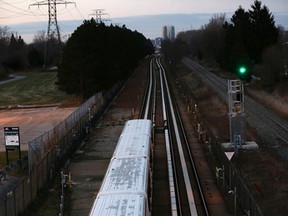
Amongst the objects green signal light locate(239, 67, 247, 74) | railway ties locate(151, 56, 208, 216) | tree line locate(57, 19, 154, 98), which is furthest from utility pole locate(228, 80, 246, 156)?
tree line locate(57, 19, 154, 98)

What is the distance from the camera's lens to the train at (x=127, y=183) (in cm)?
1493

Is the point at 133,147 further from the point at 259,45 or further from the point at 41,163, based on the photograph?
the point at 259,45

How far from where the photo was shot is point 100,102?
176 ft

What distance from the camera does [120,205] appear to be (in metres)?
15.1

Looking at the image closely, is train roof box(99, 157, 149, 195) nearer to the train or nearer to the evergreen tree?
the train

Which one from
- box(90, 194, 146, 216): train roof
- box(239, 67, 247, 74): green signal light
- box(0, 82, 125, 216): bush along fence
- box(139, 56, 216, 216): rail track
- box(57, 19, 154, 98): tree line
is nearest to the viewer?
box(90, 194, 146, 216): train roof

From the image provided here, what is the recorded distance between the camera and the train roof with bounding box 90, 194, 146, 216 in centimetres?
1447

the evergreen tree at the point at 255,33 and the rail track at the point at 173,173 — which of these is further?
the evergreen tree at the point at 255,33

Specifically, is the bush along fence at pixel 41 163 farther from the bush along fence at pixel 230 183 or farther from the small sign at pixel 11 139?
the bush along fence at pixel 230 183


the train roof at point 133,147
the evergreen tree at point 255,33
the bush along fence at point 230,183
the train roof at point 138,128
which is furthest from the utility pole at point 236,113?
the evergreen tree at point 255,33

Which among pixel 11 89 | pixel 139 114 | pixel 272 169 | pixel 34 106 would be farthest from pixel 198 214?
pixel 11 89

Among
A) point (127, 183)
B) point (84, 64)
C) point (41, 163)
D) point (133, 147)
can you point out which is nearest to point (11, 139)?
point (41, 163)

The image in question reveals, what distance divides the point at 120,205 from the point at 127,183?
2634 millimetres

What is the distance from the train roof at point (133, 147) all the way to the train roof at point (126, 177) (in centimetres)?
90
